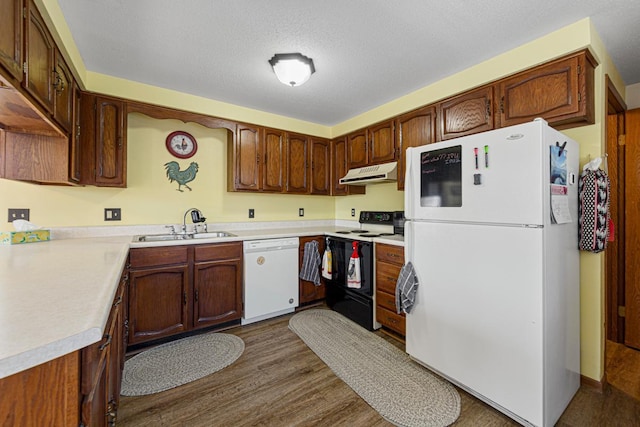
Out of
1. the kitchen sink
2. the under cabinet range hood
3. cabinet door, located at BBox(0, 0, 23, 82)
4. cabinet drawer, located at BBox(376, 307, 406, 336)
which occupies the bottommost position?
cabinet drawer, located at BBox(376, 307, 406, 336)

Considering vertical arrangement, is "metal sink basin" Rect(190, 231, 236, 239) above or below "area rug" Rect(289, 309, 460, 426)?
above

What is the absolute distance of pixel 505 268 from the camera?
1.52 metres

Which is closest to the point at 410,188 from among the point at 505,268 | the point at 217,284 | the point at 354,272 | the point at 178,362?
the point at 505,268

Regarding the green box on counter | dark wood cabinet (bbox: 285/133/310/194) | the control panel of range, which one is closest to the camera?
the green box on counter

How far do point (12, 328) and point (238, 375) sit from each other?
1.60 m

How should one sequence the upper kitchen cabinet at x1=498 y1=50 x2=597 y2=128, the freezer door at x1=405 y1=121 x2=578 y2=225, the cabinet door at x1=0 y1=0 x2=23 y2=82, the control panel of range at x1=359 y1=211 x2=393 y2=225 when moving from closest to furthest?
the cabinet door at x1=0 y1=0 x2=23 y2=82 → the freezer door at x1=405 y1=121 x2=578 y2=225 → the upper kitchen cabinet at x1=498 y1=50 x2=597 y2=128 → the control panel of range at x1=359 y1=211 x2=393 y2=225

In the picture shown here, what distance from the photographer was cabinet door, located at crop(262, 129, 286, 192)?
126 inches

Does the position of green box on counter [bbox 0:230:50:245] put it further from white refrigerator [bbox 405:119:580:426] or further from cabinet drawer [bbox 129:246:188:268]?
white refrigerator [bbox 405:119:580:426]

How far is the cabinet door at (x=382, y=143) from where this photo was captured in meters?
2.92

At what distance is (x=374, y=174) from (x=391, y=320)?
1.46 metres

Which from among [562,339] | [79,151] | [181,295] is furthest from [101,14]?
[562,339]

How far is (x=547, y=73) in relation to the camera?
182 cm

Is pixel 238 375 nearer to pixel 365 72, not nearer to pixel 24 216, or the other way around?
pixel 24 216

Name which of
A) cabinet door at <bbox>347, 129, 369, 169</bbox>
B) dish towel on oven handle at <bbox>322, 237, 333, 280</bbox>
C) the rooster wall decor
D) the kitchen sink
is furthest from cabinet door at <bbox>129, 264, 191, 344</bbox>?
cabinet door at <bbox>347, 129, 369, 169</bbox>
